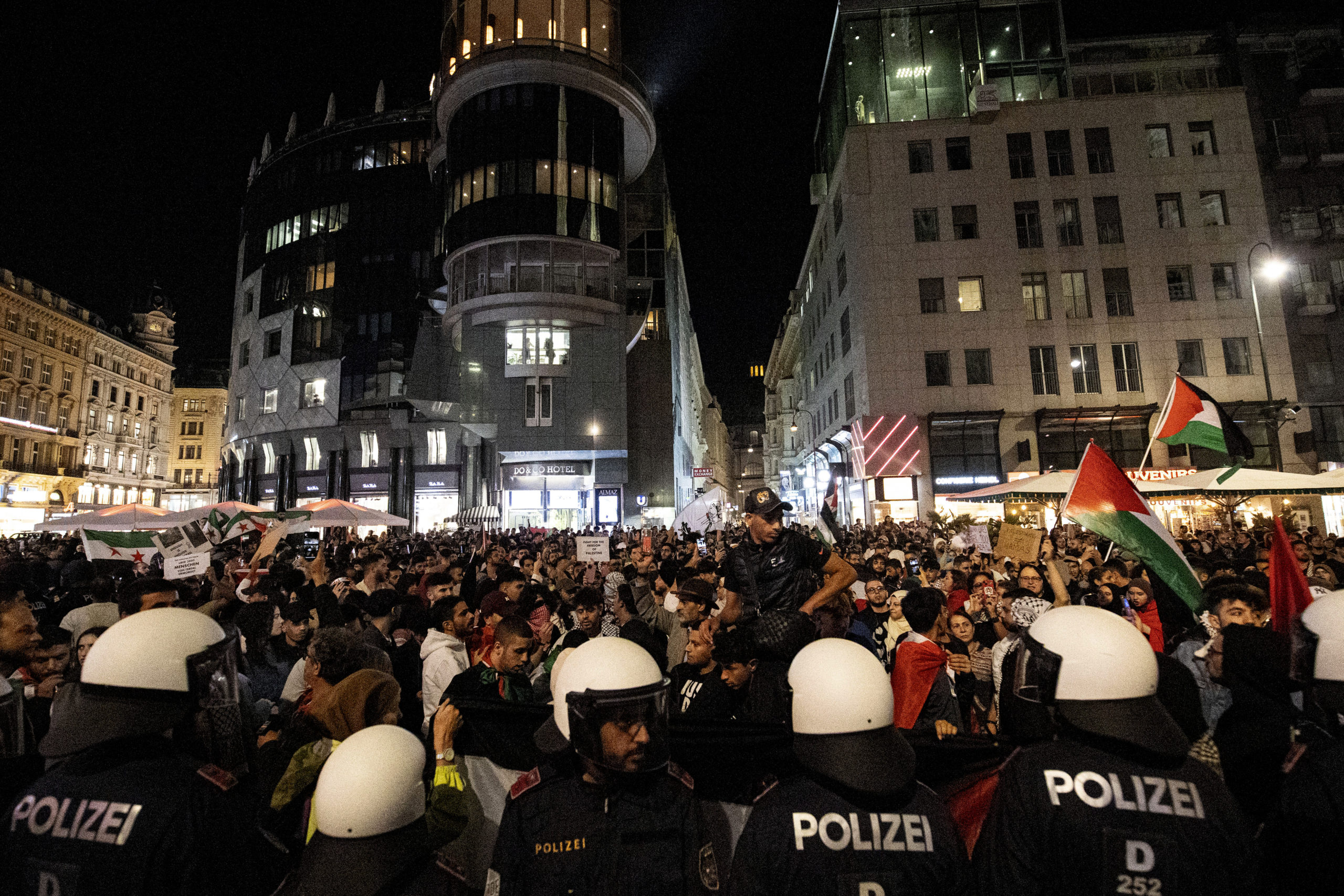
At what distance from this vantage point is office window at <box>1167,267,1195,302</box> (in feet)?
108

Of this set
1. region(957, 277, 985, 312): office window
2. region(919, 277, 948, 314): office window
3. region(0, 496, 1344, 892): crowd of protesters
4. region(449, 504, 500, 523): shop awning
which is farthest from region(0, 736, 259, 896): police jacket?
region(449, 504, 500, 523): shop awning

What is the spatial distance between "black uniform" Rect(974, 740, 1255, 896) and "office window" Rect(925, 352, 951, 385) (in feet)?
110

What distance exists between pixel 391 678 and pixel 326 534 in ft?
90.3

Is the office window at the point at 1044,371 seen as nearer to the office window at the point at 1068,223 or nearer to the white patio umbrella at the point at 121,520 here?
the office window at the point at 1068,223

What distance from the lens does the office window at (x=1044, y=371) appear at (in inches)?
1300

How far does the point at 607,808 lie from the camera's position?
235 cm

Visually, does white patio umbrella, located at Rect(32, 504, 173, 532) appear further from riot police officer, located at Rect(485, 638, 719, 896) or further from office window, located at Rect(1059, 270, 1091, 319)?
office window, located at Rect(1059, 270, 1091, 319)

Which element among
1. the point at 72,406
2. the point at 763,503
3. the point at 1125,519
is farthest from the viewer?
the point at 72,406

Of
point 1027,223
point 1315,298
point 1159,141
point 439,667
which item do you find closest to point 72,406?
point 439,667

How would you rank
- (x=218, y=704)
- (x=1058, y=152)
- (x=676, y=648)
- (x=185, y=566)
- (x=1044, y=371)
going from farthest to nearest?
(x=1058, y=152) → (x=1044, y=371) → (x=185, y=566) → (x=676, y=648) → (x=218, y=704)

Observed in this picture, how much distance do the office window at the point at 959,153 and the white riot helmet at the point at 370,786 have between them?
39316mm

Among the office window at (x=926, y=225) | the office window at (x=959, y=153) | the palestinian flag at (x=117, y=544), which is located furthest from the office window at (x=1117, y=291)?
the palestinian flag at (x=117, y=544)

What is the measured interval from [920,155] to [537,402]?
26.1 meters

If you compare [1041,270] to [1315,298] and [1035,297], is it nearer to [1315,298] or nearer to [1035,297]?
[1035,297]
